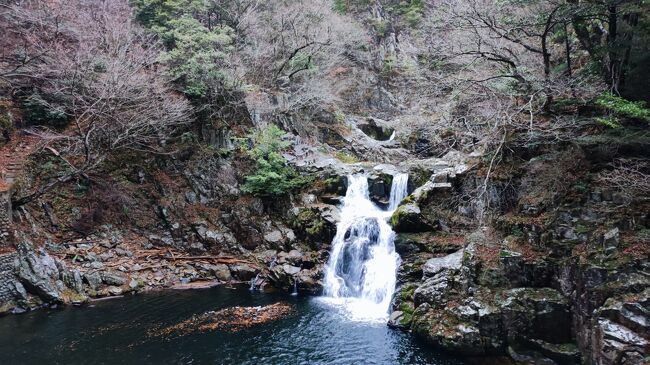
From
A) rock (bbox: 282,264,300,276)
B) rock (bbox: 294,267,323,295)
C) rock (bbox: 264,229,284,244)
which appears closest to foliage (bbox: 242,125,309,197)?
rock (bbox: 264,229,284,244)

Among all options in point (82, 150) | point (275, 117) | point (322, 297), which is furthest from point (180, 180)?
point (322, 297)

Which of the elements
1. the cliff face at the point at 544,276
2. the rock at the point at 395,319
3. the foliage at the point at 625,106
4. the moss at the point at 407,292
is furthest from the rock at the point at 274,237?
the foliage at the point at 625,106

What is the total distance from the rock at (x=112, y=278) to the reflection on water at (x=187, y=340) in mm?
1422

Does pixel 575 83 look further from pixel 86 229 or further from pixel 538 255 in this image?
pixel 86 229

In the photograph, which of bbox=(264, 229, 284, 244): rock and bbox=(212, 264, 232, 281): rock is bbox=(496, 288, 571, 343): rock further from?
bbox=(212, 264, 232, 281): rock

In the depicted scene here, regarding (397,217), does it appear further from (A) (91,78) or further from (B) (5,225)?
(B) (5,225)

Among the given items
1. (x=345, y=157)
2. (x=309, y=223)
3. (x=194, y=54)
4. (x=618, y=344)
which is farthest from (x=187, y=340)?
(x=345, y=157)

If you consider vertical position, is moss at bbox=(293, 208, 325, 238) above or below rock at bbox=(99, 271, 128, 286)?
above

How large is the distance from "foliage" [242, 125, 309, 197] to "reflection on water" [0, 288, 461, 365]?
690 centimetres

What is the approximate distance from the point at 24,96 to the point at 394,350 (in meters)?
19.5

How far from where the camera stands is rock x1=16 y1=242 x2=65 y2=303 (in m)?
13.0

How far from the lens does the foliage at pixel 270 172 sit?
750 inches

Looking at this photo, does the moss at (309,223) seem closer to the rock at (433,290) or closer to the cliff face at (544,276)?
the cliff face at (544,276)

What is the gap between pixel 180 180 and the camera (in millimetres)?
19578
